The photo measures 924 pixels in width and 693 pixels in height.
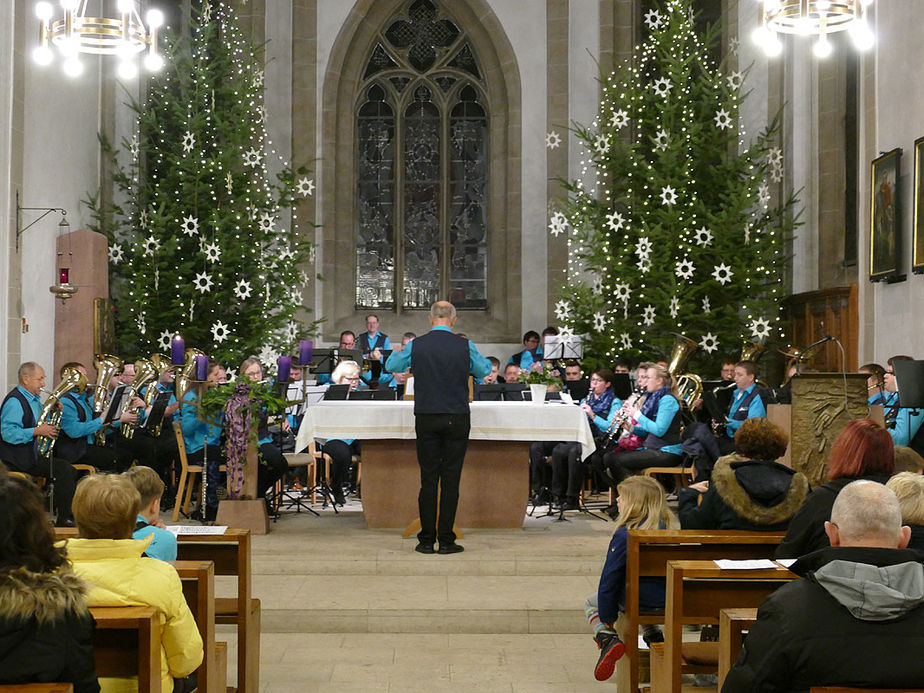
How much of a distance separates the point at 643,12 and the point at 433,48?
295cm

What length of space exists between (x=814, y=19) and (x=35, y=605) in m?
7.78

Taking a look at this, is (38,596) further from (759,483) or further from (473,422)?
(473,422)

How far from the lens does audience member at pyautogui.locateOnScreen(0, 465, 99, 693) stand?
111 inches

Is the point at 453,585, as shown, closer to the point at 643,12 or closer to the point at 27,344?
the point at 27,344

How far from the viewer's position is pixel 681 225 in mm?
13297

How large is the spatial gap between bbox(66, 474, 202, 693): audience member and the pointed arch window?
1324 cm

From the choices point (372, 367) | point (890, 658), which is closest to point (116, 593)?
point (890, 658)

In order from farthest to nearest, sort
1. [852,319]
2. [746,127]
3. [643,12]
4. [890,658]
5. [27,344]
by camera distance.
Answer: [643,12] → [746,127] → [852,319] → [27,344] → [890,658]

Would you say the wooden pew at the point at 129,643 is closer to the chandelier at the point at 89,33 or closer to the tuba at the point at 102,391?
the tuba at the point at 102,391

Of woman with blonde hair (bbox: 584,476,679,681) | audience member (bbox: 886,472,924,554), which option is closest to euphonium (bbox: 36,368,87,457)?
woman with blonde hair (bbox: 584,476,679,681)

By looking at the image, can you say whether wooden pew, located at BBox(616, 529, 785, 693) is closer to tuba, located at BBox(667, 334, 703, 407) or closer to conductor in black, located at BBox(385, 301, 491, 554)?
conductor in black, located at BBox(385, 301, 491, 554)

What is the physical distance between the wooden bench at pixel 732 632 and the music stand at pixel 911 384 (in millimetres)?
4098

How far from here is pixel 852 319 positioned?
1208 cm

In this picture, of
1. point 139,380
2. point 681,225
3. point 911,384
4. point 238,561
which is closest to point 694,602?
point 238,561
